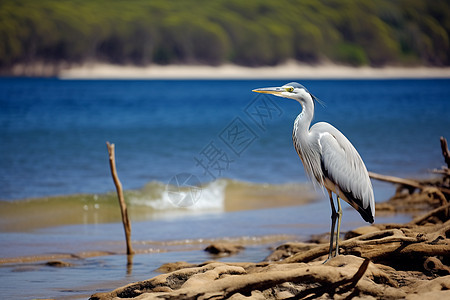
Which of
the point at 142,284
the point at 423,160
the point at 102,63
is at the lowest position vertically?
the point at 142,284

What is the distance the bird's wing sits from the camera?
5348mm

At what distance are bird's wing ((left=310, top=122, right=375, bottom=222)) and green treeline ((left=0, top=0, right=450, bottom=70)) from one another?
11677 cm

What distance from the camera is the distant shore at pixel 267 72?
431ft

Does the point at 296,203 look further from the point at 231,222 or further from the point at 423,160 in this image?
the point at 423,160

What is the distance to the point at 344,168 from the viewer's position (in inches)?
210

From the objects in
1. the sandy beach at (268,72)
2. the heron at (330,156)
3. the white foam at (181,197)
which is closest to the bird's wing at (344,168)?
the heron at (330,156)

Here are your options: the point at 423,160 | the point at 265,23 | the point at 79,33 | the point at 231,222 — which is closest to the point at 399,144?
the point at 423,160

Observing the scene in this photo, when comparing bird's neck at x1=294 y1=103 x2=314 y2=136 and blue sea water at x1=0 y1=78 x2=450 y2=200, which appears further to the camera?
blue sea water at x1=0 y1=78 x2=450 y2=200

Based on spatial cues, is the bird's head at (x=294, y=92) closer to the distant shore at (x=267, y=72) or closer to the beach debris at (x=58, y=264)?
the beach debris at (x=58, y=264)

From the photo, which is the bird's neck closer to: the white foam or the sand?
the sand

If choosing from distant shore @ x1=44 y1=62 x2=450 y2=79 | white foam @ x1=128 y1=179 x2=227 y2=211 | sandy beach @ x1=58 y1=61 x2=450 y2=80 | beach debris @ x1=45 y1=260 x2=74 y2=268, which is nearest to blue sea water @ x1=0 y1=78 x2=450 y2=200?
white foam @ x1=128 y1=179 x2=227 y2=211

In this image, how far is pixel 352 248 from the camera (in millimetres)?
5465

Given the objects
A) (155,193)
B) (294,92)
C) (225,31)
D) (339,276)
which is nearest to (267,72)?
(225,31)

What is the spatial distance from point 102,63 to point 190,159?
11872cm
